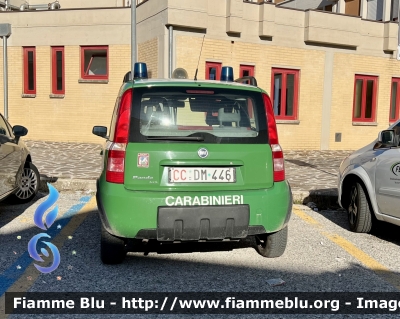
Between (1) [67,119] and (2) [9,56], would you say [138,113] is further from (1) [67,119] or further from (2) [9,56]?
(2) [9,56]

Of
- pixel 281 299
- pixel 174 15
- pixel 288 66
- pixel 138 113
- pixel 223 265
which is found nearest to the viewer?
pixel 281 299

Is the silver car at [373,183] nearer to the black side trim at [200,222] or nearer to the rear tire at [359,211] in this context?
the rear tire at [359,211]

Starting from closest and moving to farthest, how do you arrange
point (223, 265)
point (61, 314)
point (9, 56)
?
point (61, 314) → point (223, 265) → point (9, 56)

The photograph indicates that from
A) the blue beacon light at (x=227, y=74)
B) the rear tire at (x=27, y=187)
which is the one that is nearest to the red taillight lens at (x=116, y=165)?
the blue beacon light at (x=227, y=74)

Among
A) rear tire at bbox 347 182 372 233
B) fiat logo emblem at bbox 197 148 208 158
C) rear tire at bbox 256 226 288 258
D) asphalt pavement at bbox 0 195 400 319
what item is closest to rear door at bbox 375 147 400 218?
rear tire at bbox 347 182 372 233

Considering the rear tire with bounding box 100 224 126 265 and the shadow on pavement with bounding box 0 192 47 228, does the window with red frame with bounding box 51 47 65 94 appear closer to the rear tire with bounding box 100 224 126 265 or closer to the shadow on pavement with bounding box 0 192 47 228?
the shadow on pavement with bounding box 0 192 47 228

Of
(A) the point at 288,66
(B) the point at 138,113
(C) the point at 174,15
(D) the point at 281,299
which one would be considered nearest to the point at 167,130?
(B) the point at 138,113

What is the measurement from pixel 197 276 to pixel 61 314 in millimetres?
1208

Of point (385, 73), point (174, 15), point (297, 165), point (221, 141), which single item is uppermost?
point (174, 15)

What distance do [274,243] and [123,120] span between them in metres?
1.85

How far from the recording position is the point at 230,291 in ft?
11.7

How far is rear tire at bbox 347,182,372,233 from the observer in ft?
17.2

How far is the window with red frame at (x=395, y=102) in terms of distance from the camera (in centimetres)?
1764

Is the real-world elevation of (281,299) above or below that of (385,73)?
below
